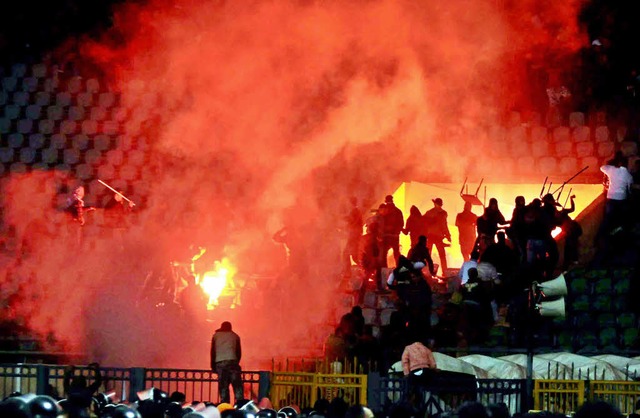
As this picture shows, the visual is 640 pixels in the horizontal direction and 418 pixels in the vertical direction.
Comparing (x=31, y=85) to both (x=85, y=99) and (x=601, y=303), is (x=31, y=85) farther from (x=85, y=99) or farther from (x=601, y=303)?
(x=601, y=303)

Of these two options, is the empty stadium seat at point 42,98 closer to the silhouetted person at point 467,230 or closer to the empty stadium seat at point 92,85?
the empty stadium seat at point 92,85

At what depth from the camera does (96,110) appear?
30.0 metres

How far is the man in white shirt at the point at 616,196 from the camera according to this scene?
962 inches

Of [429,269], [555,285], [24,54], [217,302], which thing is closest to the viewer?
[555,285]

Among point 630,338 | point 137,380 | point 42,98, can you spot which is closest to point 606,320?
point 630,338

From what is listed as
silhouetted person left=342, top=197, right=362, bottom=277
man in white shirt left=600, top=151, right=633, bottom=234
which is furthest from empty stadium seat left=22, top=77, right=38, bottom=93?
man in white shirt left=600, top=151, right=633, bottom=234

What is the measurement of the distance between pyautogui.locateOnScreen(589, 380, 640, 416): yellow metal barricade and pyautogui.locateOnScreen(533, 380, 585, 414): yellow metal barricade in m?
0.16

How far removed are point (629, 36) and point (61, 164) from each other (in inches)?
396

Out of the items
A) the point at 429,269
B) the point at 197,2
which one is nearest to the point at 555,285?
the point at 429,269

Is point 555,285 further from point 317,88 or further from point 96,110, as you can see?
point 96,110

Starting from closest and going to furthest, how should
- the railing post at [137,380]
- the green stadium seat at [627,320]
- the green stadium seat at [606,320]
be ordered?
the railing post at [137,380], the green stadium seat at [627,320], the green stadium seat at [606,320]

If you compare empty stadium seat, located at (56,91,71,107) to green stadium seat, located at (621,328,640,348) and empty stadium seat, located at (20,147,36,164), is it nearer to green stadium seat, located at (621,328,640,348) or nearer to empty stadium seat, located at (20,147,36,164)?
empty stadium seat, located at (20,147,36,164)

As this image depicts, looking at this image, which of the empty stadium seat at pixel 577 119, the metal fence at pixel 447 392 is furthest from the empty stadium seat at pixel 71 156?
the metal fence at pixel 447 392

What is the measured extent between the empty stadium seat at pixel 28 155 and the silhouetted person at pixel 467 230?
8543 millimetres
